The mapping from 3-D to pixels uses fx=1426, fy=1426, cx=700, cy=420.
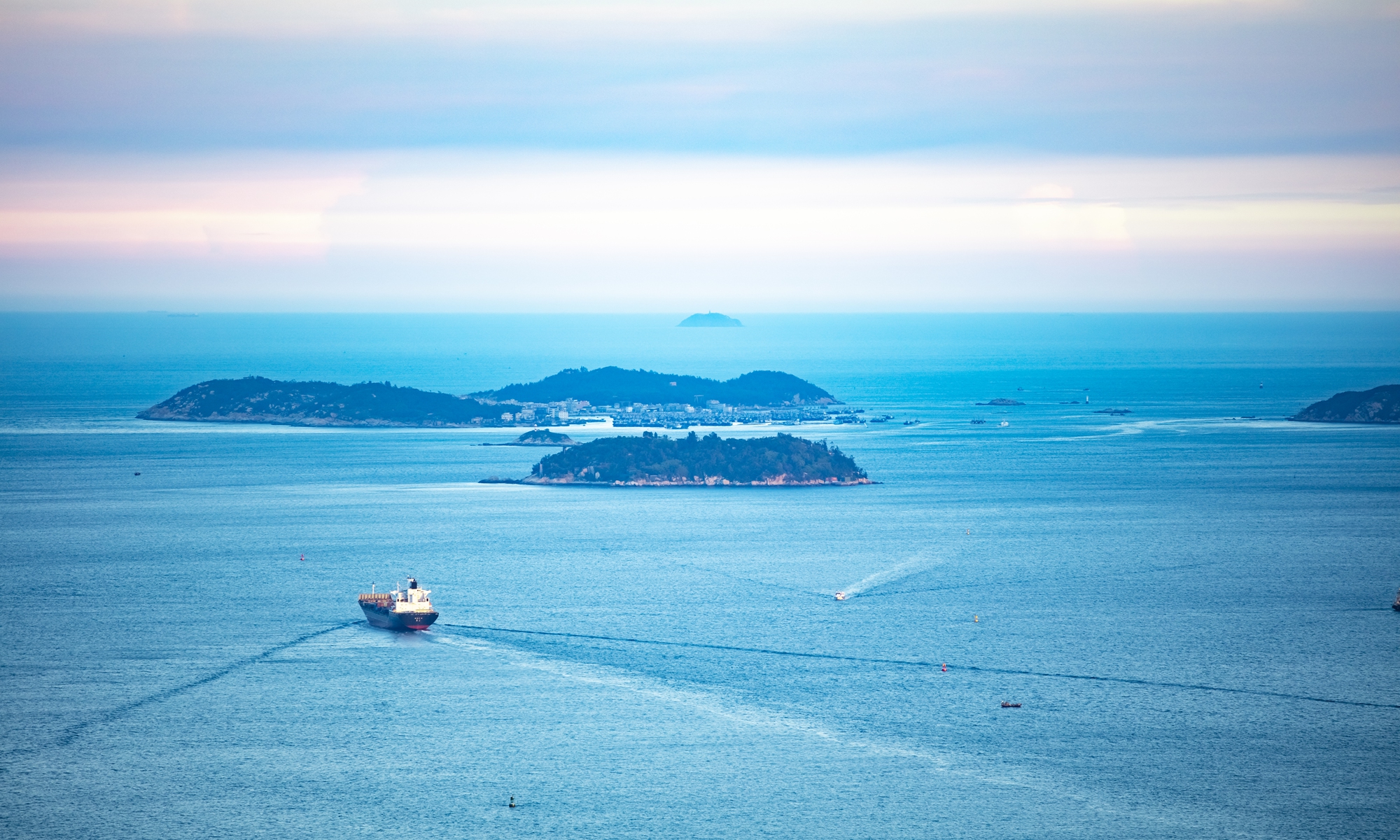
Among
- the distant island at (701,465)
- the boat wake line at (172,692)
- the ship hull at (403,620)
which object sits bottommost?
the boat wake line at (172,692)

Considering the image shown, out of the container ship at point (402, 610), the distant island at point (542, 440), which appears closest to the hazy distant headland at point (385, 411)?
the distant island at point (542, 440)

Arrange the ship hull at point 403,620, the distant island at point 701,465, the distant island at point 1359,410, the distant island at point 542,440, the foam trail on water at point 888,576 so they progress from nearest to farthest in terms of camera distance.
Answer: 1. the ship hull at point 403,620
2. the foam trail on water at point 888,576
3. the distant island at point 701,465
4. the distant island at point 542,440
5. the distant island at point 1359,410

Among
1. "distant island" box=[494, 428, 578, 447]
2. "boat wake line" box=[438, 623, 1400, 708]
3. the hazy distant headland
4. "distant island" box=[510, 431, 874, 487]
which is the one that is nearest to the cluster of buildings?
the hazy distant headland

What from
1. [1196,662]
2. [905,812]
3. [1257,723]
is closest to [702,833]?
[905,812]

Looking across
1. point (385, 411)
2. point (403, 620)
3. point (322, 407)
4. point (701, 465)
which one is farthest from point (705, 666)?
point (322, 407)

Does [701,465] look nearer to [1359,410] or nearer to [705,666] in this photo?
[705,666]

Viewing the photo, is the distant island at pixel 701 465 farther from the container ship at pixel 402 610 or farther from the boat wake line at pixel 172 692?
the boat wake line at pixel 172 692
